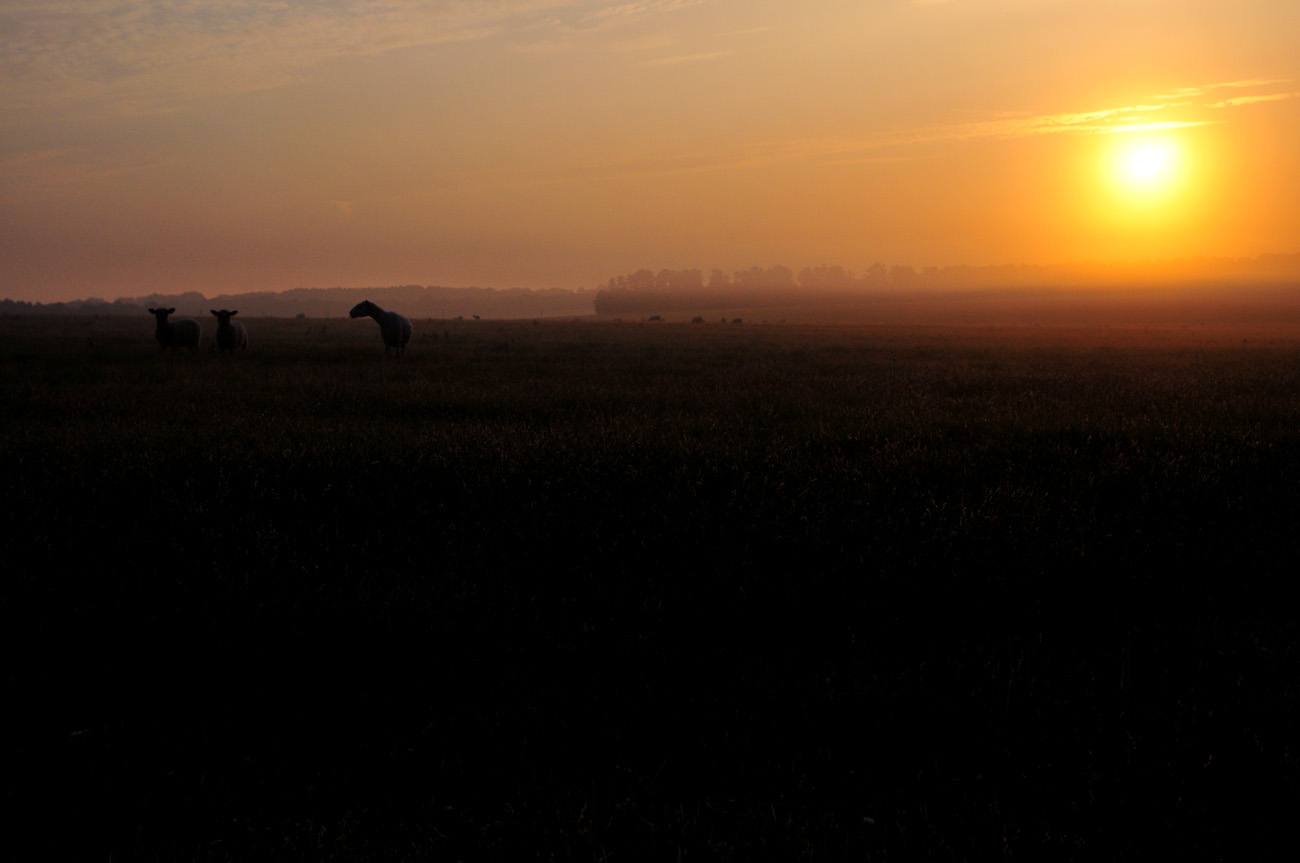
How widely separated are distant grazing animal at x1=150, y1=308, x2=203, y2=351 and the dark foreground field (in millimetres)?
15731

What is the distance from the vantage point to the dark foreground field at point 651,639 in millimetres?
2930

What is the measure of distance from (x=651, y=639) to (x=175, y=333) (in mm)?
24377

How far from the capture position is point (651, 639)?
14.4ft

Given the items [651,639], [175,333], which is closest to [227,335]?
[175,333]

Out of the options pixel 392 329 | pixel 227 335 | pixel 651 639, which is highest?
pixel 392 329

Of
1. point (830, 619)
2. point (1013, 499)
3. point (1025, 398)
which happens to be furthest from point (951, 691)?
point (1025, 398)

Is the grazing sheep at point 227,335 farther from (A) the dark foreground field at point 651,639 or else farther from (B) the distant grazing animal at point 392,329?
(A) the dark foreground field at point 651,639

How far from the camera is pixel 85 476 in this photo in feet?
20.6

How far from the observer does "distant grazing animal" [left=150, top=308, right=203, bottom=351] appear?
2266cm

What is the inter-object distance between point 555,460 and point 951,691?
13.8ft

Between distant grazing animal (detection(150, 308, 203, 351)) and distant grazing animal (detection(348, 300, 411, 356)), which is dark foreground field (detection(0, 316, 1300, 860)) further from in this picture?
distant grazing animal (detection(150, 308, 203, 351))

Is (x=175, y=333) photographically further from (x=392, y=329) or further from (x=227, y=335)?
(x=392, y=329)

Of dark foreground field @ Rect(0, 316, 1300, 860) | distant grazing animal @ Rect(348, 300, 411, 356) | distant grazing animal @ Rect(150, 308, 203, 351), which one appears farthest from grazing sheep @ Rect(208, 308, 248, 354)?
dark foreground field @ Rect(0, 316, 1300, 860)

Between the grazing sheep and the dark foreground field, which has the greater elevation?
the grazing sheep
